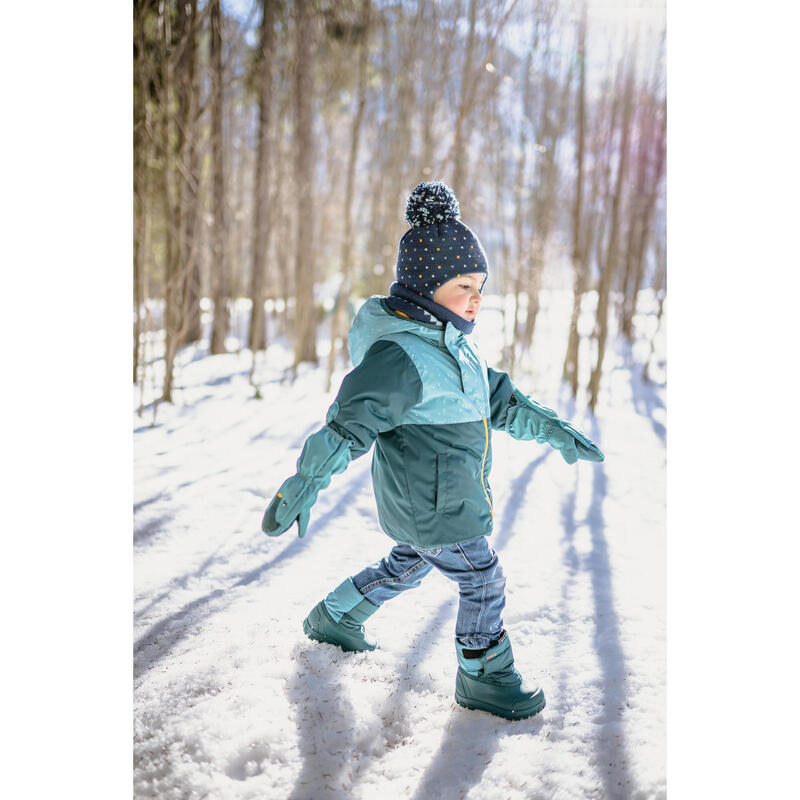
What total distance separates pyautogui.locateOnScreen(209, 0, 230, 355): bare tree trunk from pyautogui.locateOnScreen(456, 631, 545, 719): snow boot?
2.32 m

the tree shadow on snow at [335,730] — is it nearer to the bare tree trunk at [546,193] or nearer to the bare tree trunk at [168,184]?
the bare tree trunk at [168,184]

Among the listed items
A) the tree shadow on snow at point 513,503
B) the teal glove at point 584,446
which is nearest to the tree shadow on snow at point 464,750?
the teal glove at point 584,446

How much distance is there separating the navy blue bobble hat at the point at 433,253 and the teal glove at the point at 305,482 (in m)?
0.33

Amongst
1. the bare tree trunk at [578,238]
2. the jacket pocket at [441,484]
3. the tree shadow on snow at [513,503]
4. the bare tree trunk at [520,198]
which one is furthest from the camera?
the bare tree trunk at [520,198]

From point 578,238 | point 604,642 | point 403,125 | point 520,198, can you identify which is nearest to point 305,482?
point 604,642

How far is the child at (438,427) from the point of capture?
1.18 m

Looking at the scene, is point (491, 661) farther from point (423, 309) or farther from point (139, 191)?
point (139, 191)

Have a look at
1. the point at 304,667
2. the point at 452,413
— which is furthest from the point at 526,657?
the point at 452,413

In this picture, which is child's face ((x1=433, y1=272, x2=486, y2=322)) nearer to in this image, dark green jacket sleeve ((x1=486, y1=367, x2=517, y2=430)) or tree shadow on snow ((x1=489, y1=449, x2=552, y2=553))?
dark green jacket sleeve ((x1=486, y1=367, x2=517, y2=430))

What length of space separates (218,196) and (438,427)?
14.8 feet

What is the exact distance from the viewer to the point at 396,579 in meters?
1.47

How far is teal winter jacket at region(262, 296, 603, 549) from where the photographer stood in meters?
1.13

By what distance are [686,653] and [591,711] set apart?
278 mm
